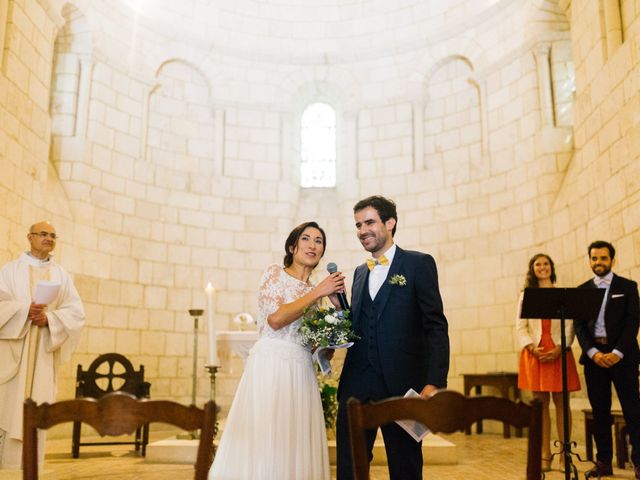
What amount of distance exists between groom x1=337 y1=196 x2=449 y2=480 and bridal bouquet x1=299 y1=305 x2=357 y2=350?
2.9 inches

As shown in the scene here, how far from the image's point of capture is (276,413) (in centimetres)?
329

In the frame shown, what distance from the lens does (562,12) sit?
8188 millimetres

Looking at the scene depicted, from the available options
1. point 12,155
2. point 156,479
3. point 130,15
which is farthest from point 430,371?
point 130,15

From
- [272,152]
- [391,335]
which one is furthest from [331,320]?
→ [272,152]

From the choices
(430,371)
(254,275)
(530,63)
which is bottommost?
(430,371)

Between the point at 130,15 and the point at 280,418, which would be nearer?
the point at 280,418

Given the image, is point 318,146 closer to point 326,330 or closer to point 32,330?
point 32,330

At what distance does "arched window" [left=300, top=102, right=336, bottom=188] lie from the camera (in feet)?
A: 32.8

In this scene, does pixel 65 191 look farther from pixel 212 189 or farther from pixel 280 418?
pixel 280 418

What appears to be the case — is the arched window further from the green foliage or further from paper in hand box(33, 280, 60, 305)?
paper in hand box(33, 280, 60, 305)

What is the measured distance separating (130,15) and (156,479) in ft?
21.8

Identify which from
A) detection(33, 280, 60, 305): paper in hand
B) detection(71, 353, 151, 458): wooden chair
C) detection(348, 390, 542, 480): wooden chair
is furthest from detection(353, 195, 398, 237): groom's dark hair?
detection(71, 353, 151, 458): wooden chair

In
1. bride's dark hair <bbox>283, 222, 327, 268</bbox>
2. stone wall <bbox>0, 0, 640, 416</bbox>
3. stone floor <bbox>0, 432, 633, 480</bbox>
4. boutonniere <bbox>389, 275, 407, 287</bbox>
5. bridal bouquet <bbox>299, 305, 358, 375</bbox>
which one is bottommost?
stone floor <bbox>0, 432, 633, 480</bbox>

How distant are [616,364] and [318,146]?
627 cm
